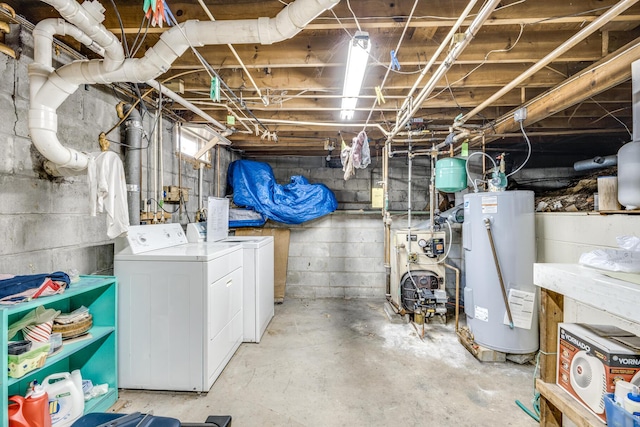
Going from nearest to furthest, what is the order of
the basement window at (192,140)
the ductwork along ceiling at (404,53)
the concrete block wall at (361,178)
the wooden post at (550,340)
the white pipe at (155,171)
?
the wooden post at (550,340) < the ductwork along ceiling at (404,53) < the white pipe at (155,171) < the basement window at (192,140) < the concrete block wall at (361,178)

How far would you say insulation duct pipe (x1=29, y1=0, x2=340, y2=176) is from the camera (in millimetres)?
1374

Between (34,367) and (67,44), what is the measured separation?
6.18 ft

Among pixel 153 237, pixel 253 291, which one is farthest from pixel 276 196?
pixel 153 237

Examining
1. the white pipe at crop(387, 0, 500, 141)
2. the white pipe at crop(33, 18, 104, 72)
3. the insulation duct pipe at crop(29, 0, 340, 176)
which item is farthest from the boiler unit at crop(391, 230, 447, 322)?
the white pipe at crop(33, 18, 104, 72)

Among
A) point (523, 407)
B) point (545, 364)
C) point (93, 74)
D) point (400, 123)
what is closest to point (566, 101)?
point (400, 123)

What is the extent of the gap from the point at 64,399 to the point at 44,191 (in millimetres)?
1183

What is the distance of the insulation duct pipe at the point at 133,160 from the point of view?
235cm

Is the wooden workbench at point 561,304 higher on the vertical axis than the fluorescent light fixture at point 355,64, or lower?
lower

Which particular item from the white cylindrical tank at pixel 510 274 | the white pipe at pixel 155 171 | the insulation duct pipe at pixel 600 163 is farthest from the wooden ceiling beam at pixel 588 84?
the white pipe at pixel 155 171

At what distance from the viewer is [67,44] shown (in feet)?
6.22

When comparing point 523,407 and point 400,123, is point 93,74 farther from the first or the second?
point 523,407

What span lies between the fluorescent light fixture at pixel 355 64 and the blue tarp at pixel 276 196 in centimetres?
192

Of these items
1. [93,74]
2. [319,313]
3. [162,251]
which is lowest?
[319,313]

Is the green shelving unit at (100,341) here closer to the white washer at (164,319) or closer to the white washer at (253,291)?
the white washer at (164,319)
